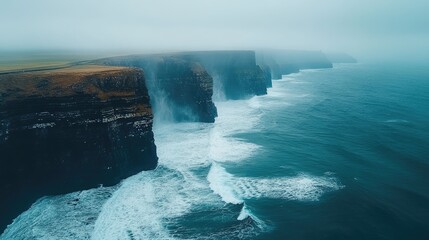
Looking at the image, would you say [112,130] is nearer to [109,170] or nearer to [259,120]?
[109,170]

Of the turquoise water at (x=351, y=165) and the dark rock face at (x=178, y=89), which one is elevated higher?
the dark rock face at (x=178, y=89)

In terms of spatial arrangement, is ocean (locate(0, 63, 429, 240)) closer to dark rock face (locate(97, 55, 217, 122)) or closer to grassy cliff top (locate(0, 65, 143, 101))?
dark rock face (locate(97, 55, 217, 122))

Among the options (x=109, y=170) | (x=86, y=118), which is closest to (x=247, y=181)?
(x=109, y=170)

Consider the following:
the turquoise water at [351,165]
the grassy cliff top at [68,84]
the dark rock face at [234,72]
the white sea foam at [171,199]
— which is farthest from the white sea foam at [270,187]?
the dark rock face at [234,72]

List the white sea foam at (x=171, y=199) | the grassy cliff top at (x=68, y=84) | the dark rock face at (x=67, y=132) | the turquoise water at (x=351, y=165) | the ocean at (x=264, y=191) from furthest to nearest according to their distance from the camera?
the grassy cliff top at (x=68, y=84) → the dark rock face at (x=67, y=132) → the turquoise water at (x=351, y=165) → the ocean at (x=264, y=191) → the white sea foam at (x=171, y=199)

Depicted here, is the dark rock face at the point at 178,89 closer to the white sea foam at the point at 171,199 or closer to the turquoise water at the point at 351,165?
the turquoise water at the point at 351,165

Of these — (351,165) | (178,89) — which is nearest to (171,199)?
(351,165)
